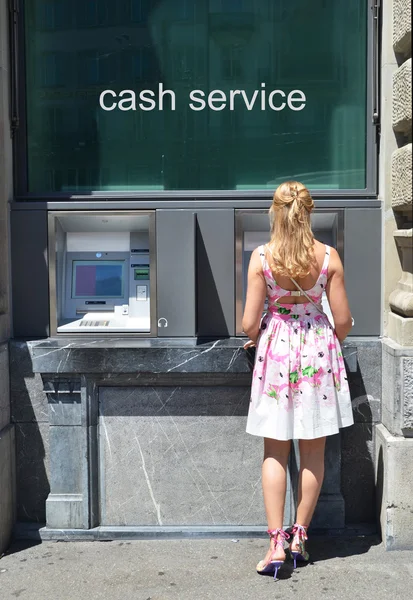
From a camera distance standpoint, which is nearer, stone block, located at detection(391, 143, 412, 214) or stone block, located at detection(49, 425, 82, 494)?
stone block, located at detection(391, 143, 412, 214)

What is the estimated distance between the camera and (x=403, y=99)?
412 cm

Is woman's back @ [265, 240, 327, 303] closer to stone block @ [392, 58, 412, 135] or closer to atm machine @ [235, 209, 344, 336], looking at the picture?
atm machine @ [235, 209, 344, 336]

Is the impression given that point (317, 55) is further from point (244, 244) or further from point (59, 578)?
point (59, 578)

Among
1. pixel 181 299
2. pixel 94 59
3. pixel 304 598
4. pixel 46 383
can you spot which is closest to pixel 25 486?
pixel 46 383

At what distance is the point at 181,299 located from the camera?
4395 millimetres

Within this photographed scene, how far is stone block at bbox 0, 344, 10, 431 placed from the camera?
4.34 meters

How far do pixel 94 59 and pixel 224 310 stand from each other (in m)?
1.66

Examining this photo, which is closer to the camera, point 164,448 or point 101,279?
point 164,448

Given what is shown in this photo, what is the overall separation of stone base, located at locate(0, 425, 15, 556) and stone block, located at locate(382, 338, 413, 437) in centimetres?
211

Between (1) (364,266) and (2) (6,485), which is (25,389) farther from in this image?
(1) (364,266)

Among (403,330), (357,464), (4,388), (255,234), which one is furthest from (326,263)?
(4,388)

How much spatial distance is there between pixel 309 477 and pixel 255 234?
1409 millimetres

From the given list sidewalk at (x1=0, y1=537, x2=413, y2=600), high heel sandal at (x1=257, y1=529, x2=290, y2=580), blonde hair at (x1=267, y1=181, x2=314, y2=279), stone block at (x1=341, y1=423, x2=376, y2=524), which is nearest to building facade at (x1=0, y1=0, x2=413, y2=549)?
stone block at (x1=341, y1=423, x2=376, y2=524)

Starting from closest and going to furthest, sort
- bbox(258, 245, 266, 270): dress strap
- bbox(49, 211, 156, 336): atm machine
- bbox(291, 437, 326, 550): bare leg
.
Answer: bbox(258, 245, 266, 270): dress strap
bbox(291, 437, 326, 550): bare leg
bbox(49, 211, 156, 336): atm machine
